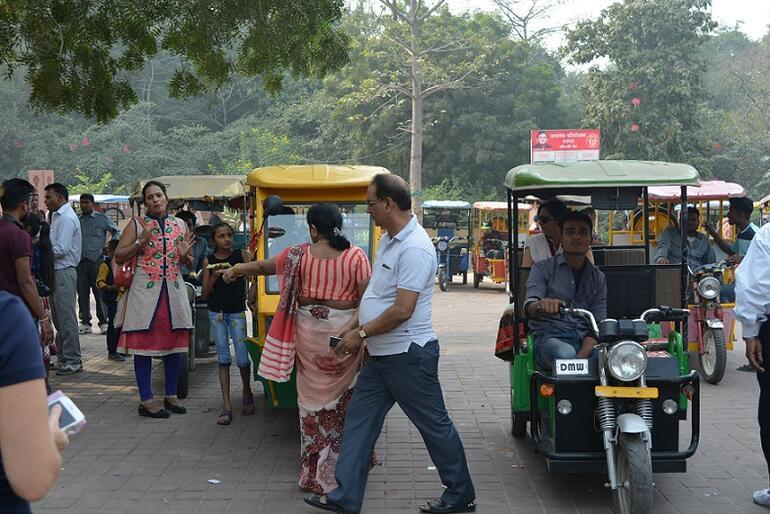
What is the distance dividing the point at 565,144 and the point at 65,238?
77.1 ft

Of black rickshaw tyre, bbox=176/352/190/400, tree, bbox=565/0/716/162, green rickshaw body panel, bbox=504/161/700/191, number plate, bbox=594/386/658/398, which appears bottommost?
black rickshaw tyre, bbox=176/352/190/400

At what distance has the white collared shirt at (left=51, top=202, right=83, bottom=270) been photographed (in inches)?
395

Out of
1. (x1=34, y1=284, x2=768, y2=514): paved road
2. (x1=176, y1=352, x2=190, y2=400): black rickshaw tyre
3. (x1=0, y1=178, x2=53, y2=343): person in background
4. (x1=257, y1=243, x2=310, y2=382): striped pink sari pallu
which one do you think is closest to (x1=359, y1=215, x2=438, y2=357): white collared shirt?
(x1=257, y1=243, x2=310, y2=382): striped pink sari pallu

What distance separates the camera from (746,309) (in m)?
5.39

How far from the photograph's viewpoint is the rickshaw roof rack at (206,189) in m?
11.6

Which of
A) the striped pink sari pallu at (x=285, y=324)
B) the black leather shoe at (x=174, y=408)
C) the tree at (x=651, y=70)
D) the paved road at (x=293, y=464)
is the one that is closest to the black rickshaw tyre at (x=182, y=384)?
the paved road at (x=293, y=464)

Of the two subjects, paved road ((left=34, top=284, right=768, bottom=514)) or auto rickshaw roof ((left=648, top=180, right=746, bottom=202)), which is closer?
paved road ((left=34, top=284, right=768, bottom=514))

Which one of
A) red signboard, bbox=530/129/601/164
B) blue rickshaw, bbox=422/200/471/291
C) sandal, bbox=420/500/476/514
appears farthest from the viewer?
red signboard, bbox=530/129/601/164

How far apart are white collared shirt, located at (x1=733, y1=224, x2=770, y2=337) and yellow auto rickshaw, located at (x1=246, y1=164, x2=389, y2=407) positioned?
2905mm

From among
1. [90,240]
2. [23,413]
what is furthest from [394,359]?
[90,240]

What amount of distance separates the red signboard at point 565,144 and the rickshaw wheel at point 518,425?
23818mm

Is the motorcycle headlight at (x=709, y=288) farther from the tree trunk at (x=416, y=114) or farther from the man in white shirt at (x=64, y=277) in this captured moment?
the tree trunk at (x=416, y=114)

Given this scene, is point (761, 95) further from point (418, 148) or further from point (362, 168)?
point (362, 168)

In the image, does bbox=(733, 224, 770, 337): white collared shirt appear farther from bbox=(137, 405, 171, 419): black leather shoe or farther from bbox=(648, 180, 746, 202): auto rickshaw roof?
bbox=(648, 180, 746, 202): auto rickshaw roof
